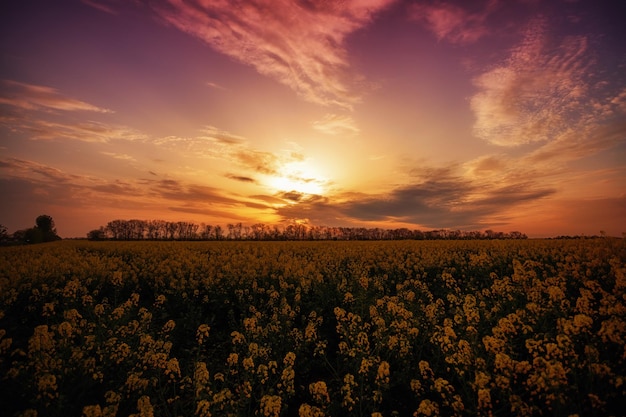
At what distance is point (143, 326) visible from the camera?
8.08 m

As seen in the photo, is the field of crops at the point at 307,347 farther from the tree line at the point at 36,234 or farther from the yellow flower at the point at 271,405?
the tree line at the point at 36,234

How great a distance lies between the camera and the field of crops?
507 cm

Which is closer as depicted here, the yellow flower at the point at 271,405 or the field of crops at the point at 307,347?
the yellow flower at the point at 271,405

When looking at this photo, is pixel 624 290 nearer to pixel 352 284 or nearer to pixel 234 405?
pixel 352 284

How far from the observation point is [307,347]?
8758mm

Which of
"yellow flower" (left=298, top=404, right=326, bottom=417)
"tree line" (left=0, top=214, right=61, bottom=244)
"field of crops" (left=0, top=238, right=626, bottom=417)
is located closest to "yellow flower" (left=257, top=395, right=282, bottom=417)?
"field of crops" (left=0, top=238, right=626, bottom=417)

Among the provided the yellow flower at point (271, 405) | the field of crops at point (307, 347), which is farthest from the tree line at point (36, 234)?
the yellow flower at point (271, 405)

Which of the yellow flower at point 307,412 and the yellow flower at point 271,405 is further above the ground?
the yellow flower at point 271,405

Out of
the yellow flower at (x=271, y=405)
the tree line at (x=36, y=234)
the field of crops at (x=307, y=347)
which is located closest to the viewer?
the yellow flower at (x=271, y=405)

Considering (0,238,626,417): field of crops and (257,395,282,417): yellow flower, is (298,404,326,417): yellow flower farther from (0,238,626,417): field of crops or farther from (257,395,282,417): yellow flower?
(257,395,282,417): yellow flower

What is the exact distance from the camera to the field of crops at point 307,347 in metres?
5.07

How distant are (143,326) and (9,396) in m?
2.62

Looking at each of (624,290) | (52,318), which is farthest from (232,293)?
(624,290)

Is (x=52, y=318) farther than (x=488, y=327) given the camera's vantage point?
Yes
